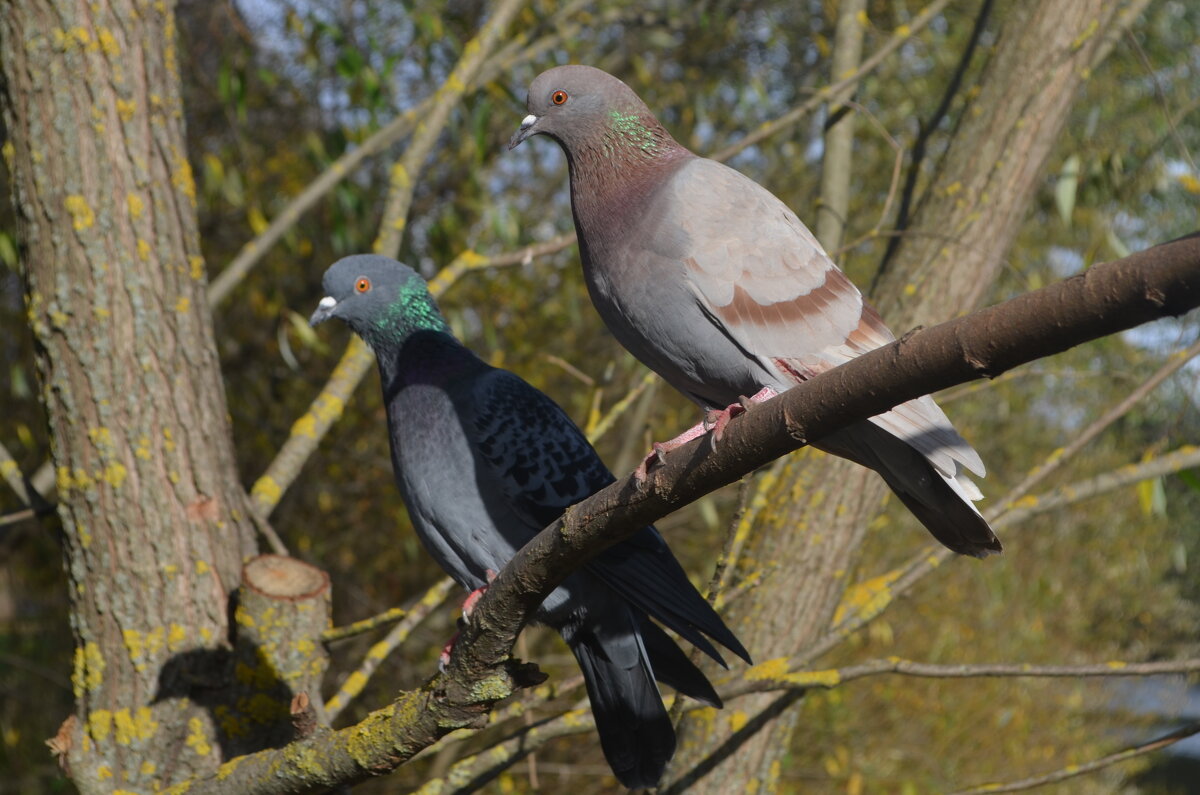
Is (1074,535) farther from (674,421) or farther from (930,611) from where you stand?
(674,421)

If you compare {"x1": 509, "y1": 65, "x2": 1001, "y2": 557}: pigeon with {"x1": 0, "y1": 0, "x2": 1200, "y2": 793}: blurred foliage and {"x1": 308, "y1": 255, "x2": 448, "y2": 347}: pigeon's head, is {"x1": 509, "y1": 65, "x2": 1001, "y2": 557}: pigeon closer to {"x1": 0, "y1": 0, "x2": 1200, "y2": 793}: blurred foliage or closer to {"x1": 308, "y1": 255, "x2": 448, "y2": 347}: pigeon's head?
{"x1": 308, "y1": 255, "x2": 448, "y2": 347}: pigeon's head

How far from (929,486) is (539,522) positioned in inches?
41.5

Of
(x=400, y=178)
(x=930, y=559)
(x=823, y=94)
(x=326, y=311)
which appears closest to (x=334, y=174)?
(x=400, y=178)

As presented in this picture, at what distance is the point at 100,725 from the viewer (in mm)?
2928

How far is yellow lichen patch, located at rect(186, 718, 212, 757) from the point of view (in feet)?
9.66

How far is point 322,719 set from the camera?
307cm

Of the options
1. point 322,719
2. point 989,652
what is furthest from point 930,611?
point 322,719

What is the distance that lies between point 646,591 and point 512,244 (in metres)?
2.61

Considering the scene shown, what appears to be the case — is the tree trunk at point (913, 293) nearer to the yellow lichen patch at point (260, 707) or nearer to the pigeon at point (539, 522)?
the pigeon at point (539, 522)

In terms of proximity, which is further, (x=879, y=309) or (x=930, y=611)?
(x=930, y=611)

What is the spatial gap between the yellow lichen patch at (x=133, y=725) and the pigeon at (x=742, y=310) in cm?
163

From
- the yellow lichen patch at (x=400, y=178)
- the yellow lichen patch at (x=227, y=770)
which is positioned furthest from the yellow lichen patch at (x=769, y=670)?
the yellow lichen patch at (x=400, y=178)

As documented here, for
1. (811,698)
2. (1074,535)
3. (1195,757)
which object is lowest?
(1195,757)

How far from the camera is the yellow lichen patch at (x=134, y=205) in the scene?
122 inches
